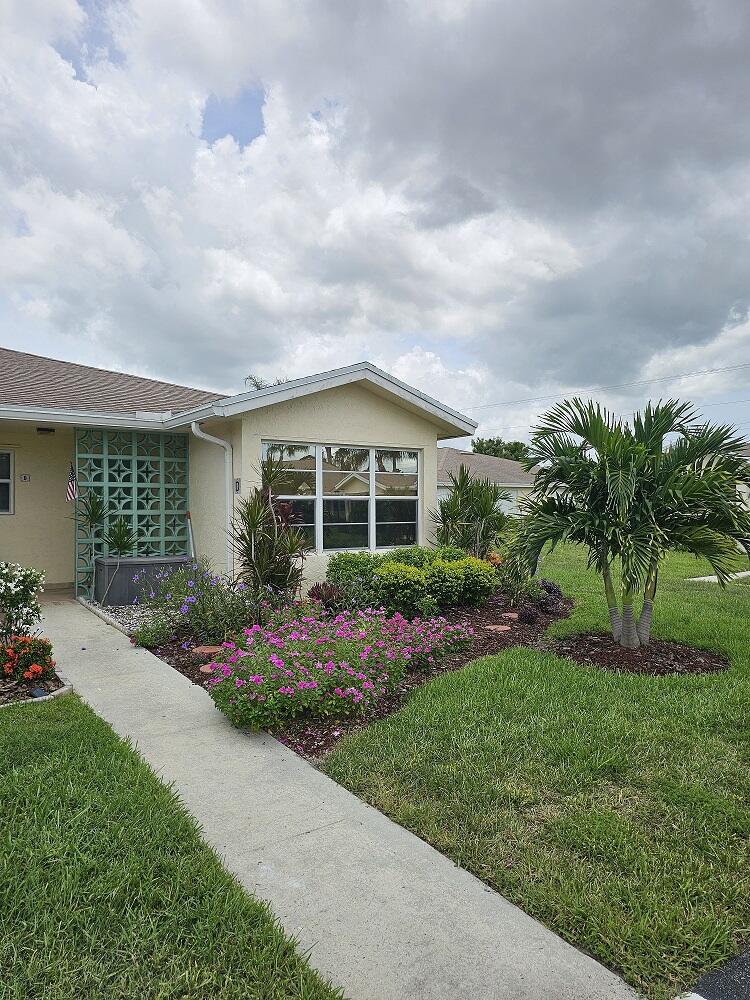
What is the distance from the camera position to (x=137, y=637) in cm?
721

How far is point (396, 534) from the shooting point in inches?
442

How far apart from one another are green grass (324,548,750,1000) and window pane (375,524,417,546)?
5141 mm

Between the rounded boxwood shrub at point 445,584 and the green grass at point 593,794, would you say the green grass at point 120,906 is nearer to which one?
the green grass at point 593,794

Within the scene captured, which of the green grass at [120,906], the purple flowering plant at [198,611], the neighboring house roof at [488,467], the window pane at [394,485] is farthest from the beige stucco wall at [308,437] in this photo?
the neighboring house roof at [488,467]

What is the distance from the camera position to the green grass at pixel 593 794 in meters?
2.48

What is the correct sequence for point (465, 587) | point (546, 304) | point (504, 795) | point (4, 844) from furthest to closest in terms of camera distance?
point (546, 304) → point (465, 587) → point (504, 795) → point (4, 844)

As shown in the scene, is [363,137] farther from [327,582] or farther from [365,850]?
[365,850]

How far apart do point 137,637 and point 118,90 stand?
882cm

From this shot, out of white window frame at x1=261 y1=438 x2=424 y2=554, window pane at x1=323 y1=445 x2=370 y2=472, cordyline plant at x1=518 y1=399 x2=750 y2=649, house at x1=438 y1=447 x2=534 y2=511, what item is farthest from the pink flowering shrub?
house at x1=438 y1=447 x2=534 y2=511

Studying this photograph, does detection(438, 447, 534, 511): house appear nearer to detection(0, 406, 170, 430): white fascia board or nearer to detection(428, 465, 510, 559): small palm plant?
detection(428, 465, 510, 559): small palm plant

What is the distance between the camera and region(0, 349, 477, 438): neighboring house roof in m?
9.05

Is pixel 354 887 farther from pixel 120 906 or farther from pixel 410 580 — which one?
pixel 410 580

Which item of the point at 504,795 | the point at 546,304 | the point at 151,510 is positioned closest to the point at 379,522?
the point at 151,510

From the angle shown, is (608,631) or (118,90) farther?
(118,90)
